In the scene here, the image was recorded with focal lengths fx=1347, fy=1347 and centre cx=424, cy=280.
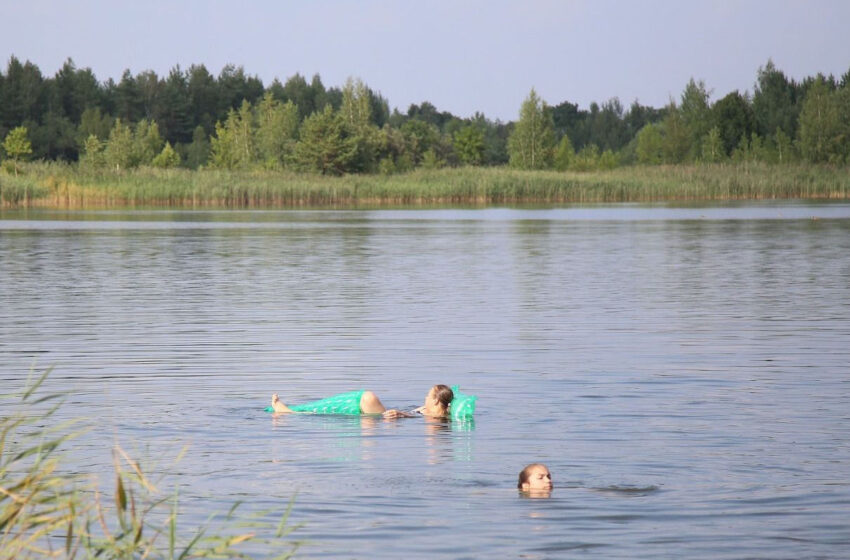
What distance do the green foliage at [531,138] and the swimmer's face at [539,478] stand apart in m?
92.2

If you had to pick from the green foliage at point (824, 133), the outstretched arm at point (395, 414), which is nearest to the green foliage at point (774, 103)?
the green foliage at point (824, 133)

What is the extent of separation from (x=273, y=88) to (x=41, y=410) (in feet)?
463

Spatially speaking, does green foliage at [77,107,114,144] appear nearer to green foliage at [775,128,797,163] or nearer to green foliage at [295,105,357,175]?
green foliage at [295,105,357,175]

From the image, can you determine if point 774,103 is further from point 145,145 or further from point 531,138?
point 145,145

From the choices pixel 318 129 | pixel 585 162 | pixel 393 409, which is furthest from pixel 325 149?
pixel 393 409

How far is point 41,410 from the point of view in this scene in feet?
43.6

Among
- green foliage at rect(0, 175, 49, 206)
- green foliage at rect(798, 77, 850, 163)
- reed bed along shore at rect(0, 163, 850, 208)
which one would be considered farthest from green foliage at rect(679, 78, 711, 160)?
green foliage at rect(0, 175, 49, 206)

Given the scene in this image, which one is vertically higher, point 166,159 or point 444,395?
point 166,159

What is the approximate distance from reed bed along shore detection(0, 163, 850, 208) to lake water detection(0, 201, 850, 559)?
1510 inches

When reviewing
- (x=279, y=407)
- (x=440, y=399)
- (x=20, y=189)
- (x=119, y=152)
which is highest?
(x=119, y=152)

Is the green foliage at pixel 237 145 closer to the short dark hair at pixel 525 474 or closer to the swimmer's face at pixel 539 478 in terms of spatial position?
the short dark hair at pixel 525 474

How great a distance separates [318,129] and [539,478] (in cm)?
8466

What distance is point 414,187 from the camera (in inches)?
3009

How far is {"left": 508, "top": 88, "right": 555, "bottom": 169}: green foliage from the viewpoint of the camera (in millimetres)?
100812
